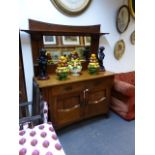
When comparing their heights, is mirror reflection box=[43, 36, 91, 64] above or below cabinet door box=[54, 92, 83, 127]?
above

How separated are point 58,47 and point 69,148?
1279 mm

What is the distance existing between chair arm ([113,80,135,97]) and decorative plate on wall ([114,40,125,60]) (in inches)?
21.9

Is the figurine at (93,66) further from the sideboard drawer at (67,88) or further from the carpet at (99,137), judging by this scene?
the carpet at (99,137)

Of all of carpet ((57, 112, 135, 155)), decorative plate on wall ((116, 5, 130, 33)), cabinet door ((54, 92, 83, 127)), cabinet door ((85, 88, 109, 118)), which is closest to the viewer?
carpet ((57, 112, 135, 155))

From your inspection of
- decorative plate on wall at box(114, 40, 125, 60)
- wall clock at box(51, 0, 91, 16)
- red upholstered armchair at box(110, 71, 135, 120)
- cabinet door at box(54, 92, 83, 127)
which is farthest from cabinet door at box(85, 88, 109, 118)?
wall clock at box(51, 0, 91, 16)

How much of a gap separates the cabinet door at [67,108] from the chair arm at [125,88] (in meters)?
0.66

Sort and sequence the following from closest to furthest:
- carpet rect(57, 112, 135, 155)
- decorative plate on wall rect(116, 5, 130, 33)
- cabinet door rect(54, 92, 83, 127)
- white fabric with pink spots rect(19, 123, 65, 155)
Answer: white fabric with pink spots rect(19, 123, 65, 155), carpet rect(57, 112, 135, 155), cabinet door rect(54, 92, 83, 127), decorative plate on wall rect(116, 5, 130, 33)

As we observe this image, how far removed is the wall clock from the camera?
6.56 feet

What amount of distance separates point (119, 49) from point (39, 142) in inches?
83.0

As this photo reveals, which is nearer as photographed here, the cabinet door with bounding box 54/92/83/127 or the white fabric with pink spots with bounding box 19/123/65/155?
the white fabric with pink spots with bounding box 19/123/65/155

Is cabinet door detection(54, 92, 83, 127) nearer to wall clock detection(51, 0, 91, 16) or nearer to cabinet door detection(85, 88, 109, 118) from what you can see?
cabinet door detection(85, 88, 109, 118)
